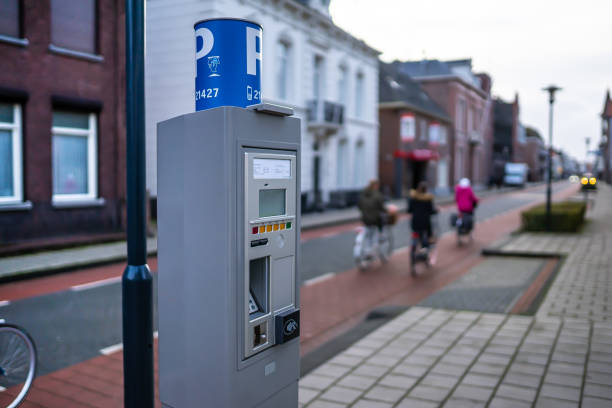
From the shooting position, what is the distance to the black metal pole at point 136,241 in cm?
244

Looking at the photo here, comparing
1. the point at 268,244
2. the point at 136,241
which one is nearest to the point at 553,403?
the point at 268,244

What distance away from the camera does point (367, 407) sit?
11.8ft

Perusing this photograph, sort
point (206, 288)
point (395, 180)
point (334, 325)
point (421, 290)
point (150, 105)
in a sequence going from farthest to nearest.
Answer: point (395, 180)
point (421, 290)
point (334, 325)
point (150, 105)
point (206, 288)

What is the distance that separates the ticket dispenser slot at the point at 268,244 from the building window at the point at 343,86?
891 inches

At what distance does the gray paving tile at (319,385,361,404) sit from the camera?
373 cm

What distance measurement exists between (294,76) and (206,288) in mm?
18731

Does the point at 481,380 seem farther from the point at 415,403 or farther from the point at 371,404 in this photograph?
the point at 371,404

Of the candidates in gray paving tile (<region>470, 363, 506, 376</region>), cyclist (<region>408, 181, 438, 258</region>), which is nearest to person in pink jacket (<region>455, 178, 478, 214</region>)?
cyclist (<region>408, 181, 438, 258</region>)

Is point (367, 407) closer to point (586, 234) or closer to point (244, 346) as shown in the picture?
point (244, 346)

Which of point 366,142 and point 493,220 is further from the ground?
point 366,142

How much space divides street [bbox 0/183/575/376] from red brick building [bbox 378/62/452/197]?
21257 millimetres

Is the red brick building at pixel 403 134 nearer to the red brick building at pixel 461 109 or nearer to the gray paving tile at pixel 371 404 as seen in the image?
the red brick building at pixel 461 109

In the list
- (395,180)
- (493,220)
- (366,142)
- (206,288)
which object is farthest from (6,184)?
(395,180)

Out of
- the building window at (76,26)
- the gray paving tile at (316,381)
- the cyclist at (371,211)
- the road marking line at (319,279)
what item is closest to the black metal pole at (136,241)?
the gray paving tile at (316,381)
